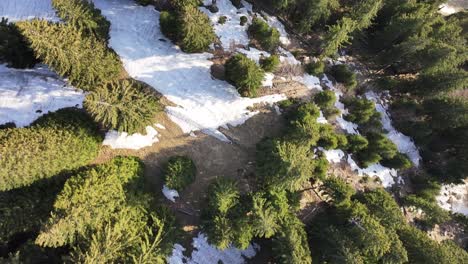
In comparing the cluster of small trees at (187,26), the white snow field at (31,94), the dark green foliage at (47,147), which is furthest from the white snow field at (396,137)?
the white snow field at (31,94)

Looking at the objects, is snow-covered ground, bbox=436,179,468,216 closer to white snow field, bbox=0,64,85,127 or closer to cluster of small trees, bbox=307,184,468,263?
cluster of small trees, bbox=307,184,468,263

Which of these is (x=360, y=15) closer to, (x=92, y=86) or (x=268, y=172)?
(x=268, y=172)

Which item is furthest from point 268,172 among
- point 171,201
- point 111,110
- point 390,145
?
point 390,145

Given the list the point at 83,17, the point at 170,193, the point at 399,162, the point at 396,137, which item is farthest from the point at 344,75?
the point at 83,17

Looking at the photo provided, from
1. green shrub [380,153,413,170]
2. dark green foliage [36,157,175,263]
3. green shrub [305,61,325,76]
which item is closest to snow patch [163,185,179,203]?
dark green foliage [36,157,175,263]

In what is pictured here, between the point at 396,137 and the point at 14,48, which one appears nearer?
the point at 14,48

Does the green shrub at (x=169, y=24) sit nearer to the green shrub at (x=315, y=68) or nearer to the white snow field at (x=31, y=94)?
the white snow field at (x=31, y=94)

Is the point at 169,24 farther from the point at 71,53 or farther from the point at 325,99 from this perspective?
the point at 325,99
